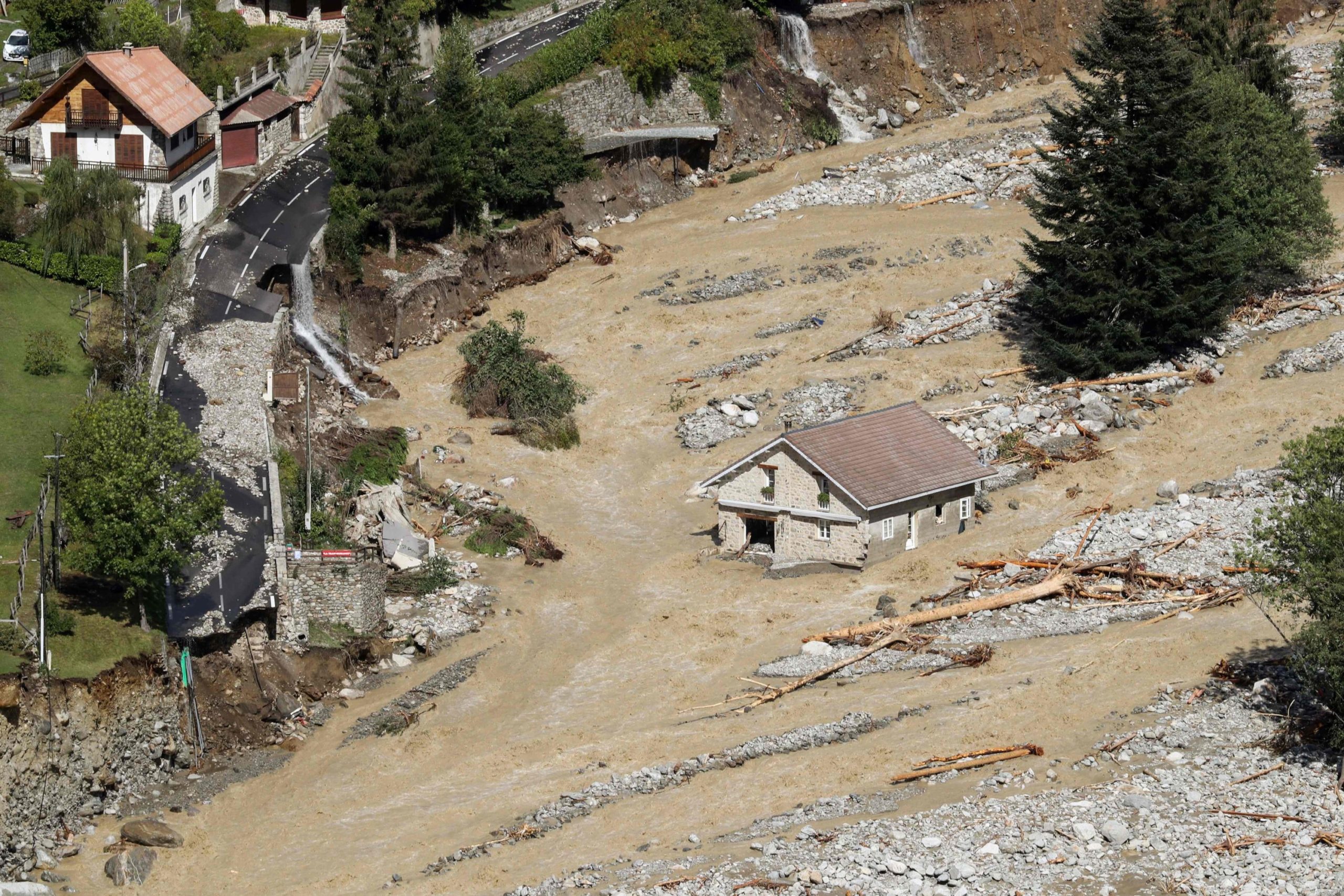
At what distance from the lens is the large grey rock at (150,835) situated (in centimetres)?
5275

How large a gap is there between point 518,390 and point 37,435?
827 inches

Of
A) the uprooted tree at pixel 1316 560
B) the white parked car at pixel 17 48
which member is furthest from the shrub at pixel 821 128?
the uprooted tree at pixel 1316 560

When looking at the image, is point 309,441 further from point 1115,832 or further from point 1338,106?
point 1338,106

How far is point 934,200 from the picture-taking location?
10156 cm

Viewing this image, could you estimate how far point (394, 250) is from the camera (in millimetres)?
90250

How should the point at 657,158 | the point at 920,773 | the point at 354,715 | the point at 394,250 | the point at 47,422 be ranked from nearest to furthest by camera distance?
the point at 920,773 → the point at 354,715 → the point at 47,422 → the point at 394,250 → the point at 657,158

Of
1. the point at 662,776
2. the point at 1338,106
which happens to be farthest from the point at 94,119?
the point at 1338,106

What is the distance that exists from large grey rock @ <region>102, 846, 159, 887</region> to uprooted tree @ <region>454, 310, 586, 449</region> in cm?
3081

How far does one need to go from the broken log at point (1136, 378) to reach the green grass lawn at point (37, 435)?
38892mm

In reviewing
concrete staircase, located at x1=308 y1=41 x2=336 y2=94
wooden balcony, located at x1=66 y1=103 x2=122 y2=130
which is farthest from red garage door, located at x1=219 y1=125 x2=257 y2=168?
wooden balcony, located at x1=66 y1=103 x2=122 y2=130

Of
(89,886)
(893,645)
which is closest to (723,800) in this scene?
(893,645)

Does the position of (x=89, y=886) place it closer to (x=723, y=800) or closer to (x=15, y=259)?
(x=723, y=800)

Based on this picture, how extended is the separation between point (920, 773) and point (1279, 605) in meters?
11.7

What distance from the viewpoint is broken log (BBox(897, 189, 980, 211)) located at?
10088 centimetres
